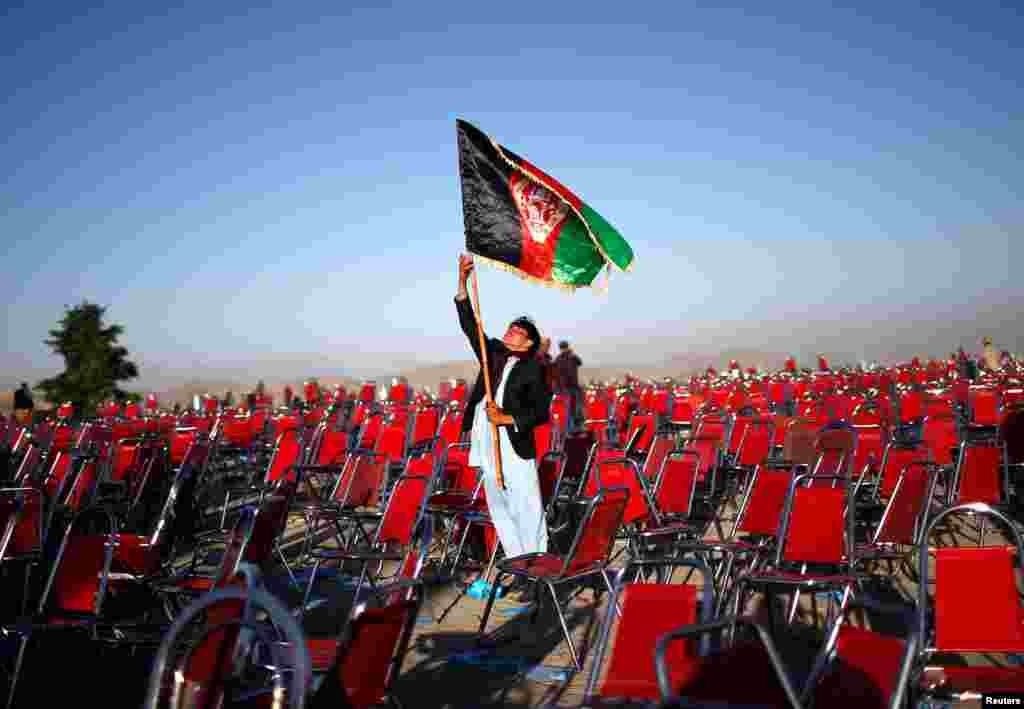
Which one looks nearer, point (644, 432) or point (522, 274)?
point (522, 274)

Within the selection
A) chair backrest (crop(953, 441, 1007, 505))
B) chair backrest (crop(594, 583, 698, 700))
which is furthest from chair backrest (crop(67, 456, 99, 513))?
chair backrest (crop(953, 441, 1007, 505))

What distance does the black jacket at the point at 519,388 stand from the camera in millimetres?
6188

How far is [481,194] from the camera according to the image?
22.1 ft

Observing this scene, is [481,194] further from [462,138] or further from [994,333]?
[994,333]

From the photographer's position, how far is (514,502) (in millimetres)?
6152

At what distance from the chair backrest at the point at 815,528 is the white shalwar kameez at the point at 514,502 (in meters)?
1.75

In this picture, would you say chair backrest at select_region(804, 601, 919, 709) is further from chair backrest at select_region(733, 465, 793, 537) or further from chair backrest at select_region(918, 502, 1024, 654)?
chair backrest at select_region(733, 465, 793, 537)

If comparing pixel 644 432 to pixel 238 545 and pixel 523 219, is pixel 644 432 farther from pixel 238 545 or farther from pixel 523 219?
pixel 238 545

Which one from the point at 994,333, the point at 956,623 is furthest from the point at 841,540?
the point at 994,333

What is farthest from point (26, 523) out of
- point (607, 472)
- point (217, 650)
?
point (607, 472)

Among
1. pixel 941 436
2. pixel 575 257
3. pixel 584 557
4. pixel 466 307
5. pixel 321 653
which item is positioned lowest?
pixel 321 653

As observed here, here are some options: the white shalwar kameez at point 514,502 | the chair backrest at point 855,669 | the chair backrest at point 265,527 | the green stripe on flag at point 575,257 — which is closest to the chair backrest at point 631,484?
the white shalwar kameez at point 514,502

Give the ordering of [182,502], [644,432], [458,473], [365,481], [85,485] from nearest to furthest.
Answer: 1. [182,502]
2. [365,481]
3. [85,485]
4. [458,473]
5. [644,432]

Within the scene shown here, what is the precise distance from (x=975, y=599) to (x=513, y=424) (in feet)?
10.2
